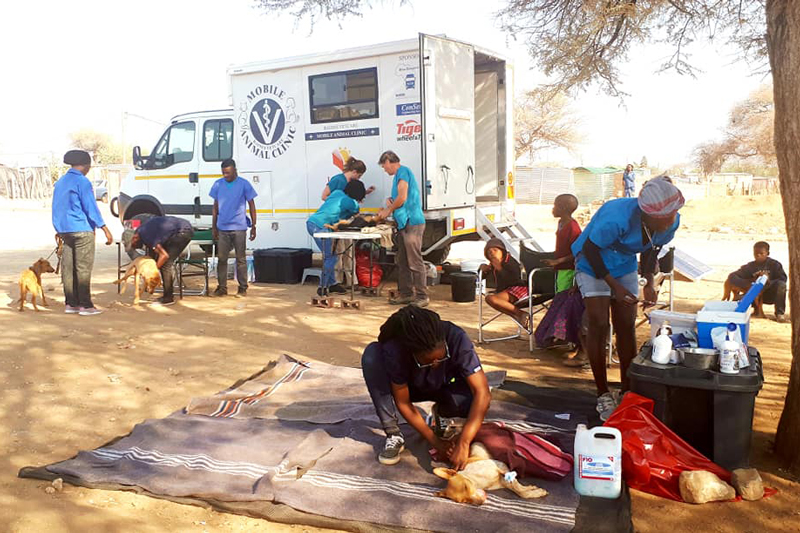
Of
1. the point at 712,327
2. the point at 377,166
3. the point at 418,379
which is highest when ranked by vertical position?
the point at 377,166

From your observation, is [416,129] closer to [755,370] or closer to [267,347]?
[267,347]

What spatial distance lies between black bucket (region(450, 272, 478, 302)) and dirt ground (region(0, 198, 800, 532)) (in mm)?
156

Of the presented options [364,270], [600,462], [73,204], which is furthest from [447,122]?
[600,462]

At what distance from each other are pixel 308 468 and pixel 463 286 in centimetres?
540

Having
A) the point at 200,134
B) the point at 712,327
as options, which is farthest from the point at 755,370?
the point at 200,134

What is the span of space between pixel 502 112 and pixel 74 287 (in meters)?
6.18

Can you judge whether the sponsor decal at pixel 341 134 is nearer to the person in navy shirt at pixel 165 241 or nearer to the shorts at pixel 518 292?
the person in navy shirt at pixel 165 241

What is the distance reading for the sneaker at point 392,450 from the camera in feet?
13.1

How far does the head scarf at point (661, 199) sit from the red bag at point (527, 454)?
1.50m

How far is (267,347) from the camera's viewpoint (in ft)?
22.9

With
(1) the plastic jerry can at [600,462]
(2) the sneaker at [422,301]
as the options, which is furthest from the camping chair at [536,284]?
(1) the plastic jerry can at [600,462]

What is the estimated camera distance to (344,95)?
9789mm

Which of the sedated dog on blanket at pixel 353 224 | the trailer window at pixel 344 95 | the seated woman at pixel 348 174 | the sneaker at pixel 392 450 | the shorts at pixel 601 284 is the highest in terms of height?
the trailer window at pixel 344 95

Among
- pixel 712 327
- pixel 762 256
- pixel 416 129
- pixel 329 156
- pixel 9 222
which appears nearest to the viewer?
pixel 712 327
